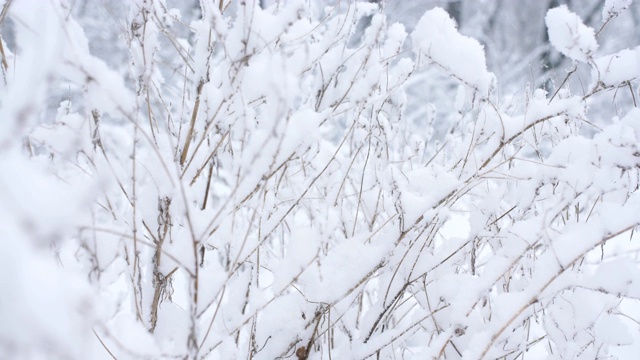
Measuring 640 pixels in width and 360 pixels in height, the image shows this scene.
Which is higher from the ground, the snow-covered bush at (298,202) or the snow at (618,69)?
the snow at (618,69)

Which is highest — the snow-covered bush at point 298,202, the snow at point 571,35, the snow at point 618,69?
the snow at point 571,35

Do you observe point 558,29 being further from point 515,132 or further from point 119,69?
point 119,69

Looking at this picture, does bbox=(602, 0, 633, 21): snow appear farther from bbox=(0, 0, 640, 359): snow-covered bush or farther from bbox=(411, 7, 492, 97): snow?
bbox=(411, 7, 492, 97): snow

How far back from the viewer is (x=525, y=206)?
1.05m

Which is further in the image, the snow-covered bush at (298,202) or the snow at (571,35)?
the snow at (571,35)

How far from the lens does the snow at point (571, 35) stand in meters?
0.94

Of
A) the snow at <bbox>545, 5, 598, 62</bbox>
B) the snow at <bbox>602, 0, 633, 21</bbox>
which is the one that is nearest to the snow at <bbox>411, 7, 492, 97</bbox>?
the snow at <bbox>545, 5, 598, 62</bbox>

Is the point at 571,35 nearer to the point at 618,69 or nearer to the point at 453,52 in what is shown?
the point at 618,69

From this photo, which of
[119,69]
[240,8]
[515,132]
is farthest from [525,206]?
[119,69]

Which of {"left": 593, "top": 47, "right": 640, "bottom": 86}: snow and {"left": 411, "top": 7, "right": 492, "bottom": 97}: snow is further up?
{"left": 411, "top": 7, "right": 492, "bottom": 97}: snow

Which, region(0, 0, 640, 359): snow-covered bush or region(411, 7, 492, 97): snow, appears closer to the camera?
region(0, 0, 640, 359): snow-covered bush

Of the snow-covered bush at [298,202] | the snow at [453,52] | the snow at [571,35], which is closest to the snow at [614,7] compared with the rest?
the snow-covered bush at [298,202]

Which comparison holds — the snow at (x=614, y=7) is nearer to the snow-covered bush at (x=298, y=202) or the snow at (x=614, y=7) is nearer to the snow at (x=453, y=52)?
the snow-covered bush at (x=298, y=202)

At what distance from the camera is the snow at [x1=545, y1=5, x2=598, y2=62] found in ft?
3.07
